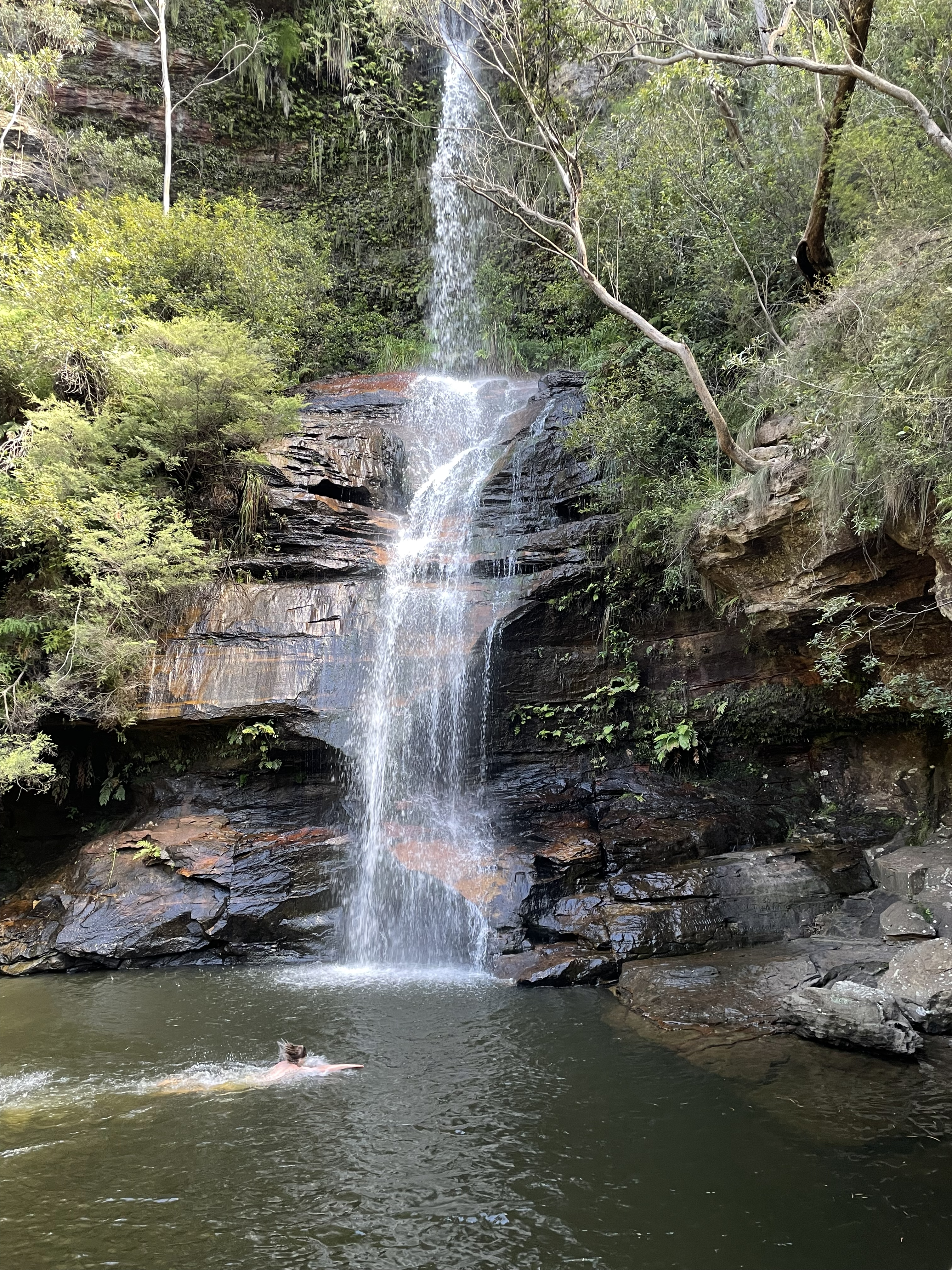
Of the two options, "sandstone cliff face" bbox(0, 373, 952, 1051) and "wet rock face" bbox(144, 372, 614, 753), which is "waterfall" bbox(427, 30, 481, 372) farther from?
"sandstone cliff face" bbox(0, 373, 952, 1051)

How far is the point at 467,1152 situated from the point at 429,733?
255 inches

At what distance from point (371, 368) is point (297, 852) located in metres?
14.1

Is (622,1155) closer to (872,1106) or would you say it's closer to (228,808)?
(872,1106)

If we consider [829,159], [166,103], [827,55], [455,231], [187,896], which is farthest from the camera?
[455,231]

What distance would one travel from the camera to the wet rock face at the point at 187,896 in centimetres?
929

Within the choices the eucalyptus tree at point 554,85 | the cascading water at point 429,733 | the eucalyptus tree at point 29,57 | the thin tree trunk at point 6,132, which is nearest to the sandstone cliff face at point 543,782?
the cascading water at point 429,733

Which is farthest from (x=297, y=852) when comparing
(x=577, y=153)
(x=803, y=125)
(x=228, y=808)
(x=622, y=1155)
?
(x=803, y=125)

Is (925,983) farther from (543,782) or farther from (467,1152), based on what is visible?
(543,782)

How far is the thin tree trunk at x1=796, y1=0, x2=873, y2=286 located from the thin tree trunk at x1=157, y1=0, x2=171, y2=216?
15.3 meters

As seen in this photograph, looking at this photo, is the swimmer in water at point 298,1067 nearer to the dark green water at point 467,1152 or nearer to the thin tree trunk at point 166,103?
the dark green water at point 467,1152

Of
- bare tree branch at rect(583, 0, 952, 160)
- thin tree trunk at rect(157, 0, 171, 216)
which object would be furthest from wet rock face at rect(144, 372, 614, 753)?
thin tree trunk at rect(157, 0, 171, 216)

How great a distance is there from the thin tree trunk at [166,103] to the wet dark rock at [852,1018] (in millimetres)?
20474

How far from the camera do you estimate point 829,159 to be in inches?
349

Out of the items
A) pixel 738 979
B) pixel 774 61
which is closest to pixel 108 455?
pixel 774 61
